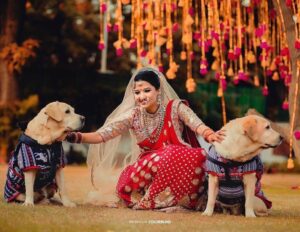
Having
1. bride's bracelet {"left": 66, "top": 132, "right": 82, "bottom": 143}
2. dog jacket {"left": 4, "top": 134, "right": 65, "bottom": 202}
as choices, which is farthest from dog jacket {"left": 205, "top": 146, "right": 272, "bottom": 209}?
dog jacket {"left": 4, "top": 134, "right": 65, "bottom": 202}

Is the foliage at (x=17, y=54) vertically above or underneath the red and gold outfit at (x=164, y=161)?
above

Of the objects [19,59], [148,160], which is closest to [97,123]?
[19,59]

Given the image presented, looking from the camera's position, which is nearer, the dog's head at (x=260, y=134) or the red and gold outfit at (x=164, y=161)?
the dog's head at (x=260, y=134)

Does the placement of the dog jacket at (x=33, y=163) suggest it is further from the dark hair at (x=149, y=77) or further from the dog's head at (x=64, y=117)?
the dark hair at (x=149, y=77)

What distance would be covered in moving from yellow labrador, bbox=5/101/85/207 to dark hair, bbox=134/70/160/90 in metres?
0.46

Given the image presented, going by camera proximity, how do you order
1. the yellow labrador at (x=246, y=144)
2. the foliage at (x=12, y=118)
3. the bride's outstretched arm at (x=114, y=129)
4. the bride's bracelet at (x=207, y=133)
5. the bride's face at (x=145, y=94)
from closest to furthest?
1. the yellow labrador at (x=246, y=144)
2. the bride's bracelet at (x=207, y=133)
3. the bride's face at (x=145, y=94)
4. the bride's outstretched arm at (x=114, y=129)
5. the foliage at (x=12, y=118)

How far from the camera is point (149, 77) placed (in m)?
5.18

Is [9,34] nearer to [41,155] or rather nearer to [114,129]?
[114,129]

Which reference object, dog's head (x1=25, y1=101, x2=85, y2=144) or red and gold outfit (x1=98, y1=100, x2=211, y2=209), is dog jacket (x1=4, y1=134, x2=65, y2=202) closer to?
dog's head (x1=25, y1=101, x2=85, y2=144)

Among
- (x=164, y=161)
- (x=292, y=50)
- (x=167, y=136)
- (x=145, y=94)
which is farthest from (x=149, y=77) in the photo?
(x=292, y=50)

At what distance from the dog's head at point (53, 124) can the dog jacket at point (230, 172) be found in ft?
2.99

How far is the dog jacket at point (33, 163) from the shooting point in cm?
504

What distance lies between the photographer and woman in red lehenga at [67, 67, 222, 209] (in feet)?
16.5

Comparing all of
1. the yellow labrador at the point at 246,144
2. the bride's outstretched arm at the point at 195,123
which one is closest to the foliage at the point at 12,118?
the bride's outstretched arm at the point at 195,123
